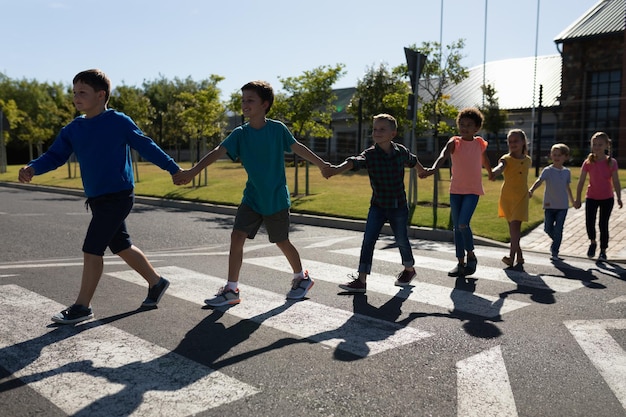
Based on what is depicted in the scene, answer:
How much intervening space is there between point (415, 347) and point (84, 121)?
2.78m

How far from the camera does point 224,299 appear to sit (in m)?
4.64

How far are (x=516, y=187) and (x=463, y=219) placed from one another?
105 centimetres

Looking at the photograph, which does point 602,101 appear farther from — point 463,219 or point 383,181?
point 383,181

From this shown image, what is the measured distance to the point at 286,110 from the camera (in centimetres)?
1716

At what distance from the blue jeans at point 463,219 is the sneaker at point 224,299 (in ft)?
8.32

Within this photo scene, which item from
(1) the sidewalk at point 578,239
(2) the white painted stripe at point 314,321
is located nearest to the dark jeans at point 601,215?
(1) the sidewalk at point 578,239

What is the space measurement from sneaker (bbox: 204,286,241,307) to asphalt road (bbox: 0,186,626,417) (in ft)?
0.39

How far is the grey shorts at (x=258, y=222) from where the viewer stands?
4723mm

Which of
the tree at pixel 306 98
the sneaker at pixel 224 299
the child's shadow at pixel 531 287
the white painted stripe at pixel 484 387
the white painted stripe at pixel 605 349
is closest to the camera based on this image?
the white painted stripe at pixel 484 387

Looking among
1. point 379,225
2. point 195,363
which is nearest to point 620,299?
point 379,225

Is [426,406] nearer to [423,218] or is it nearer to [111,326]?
[111,326]

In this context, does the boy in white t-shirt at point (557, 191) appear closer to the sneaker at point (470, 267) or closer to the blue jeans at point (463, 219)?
the blue jeans at point (463, 219)

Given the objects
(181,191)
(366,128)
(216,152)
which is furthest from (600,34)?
(216,152)

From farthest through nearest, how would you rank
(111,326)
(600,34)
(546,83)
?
(546,83) → (600,34) → (111,326)
